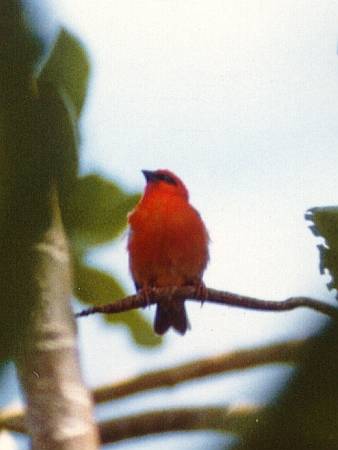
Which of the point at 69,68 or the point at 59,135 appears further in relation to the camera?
the point at 69,68

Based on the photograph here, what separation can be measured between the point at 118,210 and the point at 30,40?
424mm

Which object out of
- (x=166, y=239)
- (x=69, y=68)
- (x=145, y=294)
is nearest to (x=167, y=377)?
(x=145, y=294)

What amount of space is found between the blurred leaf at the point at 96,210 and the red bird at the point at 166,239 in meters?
0.13

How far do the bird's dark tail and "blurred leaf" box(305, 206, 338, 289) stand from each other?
1.06ft

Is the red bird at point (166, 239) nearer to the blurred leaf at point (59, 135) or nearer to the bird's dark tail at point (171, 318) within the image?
the bird's dark tail at point (171, 318)

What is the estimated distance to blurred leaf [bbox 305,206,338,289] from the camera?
431 mm

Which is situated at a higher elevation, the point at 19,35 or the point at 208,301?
the point at 19,35

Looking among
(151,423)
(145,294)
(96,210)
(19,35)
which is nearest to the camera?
(19,35)

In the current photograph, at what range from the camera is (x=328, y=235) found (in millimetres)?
444

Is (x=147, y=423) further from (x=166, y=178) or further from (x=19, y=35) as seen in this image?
(x=19, y=35)

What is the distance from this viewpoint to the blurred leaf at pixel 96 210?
0.56m

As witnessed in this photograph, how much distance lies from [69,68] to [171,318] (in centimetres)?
35

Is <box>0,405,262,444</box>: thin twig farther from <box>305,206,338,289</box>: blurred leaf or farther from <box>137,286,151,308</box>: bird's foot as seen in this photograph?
<box>305,206,338,289</box>: blurred leaf

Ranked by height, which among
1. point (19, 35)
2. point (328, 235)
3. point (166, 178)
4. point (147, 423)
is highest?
point (19, 35)
